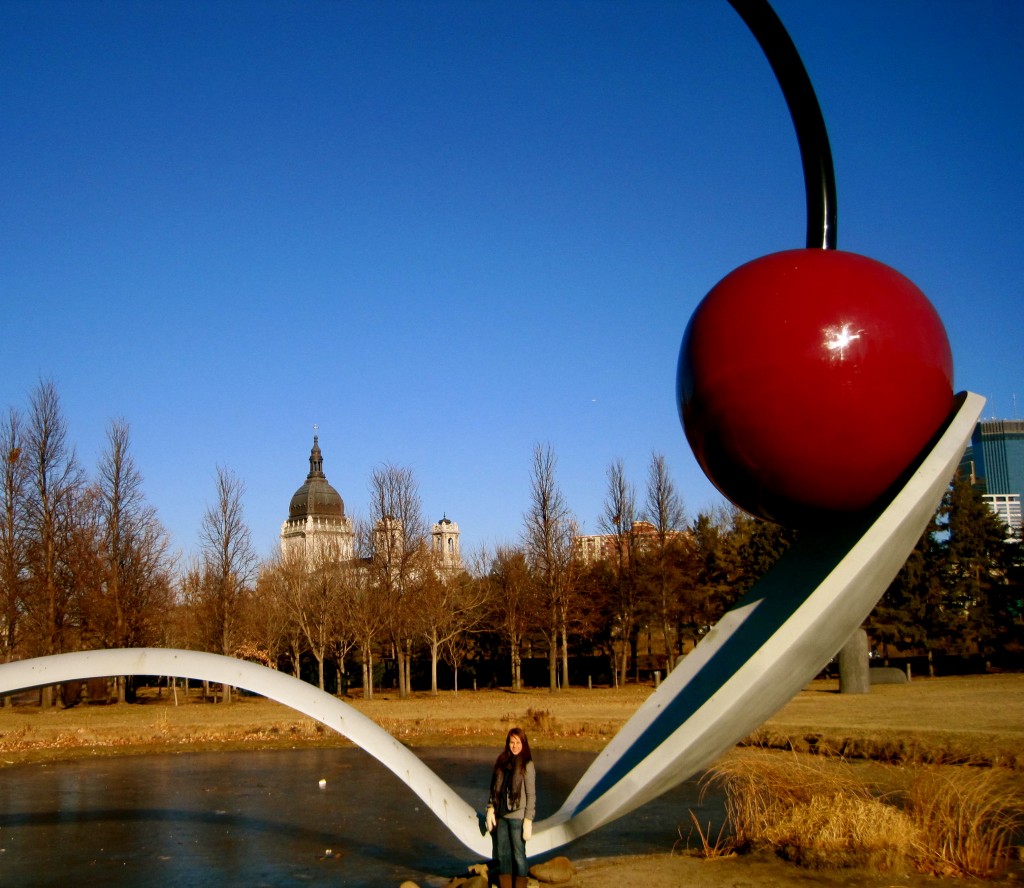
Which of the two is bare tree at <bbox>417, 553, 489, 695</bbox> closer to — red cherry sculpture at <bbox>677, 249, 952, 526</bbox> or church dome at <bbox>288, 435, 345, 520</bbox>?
red cherry sculpture at <bbox>677, 249, 952, 526</bbox>

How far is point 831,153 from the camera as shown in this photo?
22.2 ft

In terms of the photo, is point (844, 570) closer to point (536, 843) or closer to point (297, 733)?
point (536, 843)

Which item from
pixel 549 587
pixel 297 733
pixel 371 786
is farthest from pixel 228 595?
pixel 371 786

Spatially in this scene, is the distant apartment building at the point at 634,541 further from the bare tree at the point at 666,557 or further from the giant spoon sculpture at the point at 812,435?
the giant spoon sculpture at the point at 812,435

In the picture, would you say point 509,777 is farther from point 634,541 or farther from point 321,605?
point 634,541

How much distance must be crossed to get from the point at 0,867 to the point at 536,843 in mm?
5168

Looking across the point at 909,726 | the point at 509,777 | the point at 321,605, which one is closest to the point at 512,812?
the point at 509,777

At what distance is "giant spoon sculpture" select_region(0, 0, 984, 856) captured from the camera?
5.61 metres

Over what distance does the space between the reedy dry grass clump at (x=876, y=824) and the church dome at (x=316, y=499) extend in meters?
122

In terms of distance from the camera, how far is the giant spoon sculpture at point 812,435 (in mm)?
5605

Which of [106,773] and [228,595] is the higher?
[228,595]

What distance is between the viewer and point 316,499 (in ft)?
435

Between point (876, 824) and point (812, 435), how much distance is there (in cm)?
391

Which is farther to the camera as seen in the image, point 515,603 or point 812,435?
point 515,603
